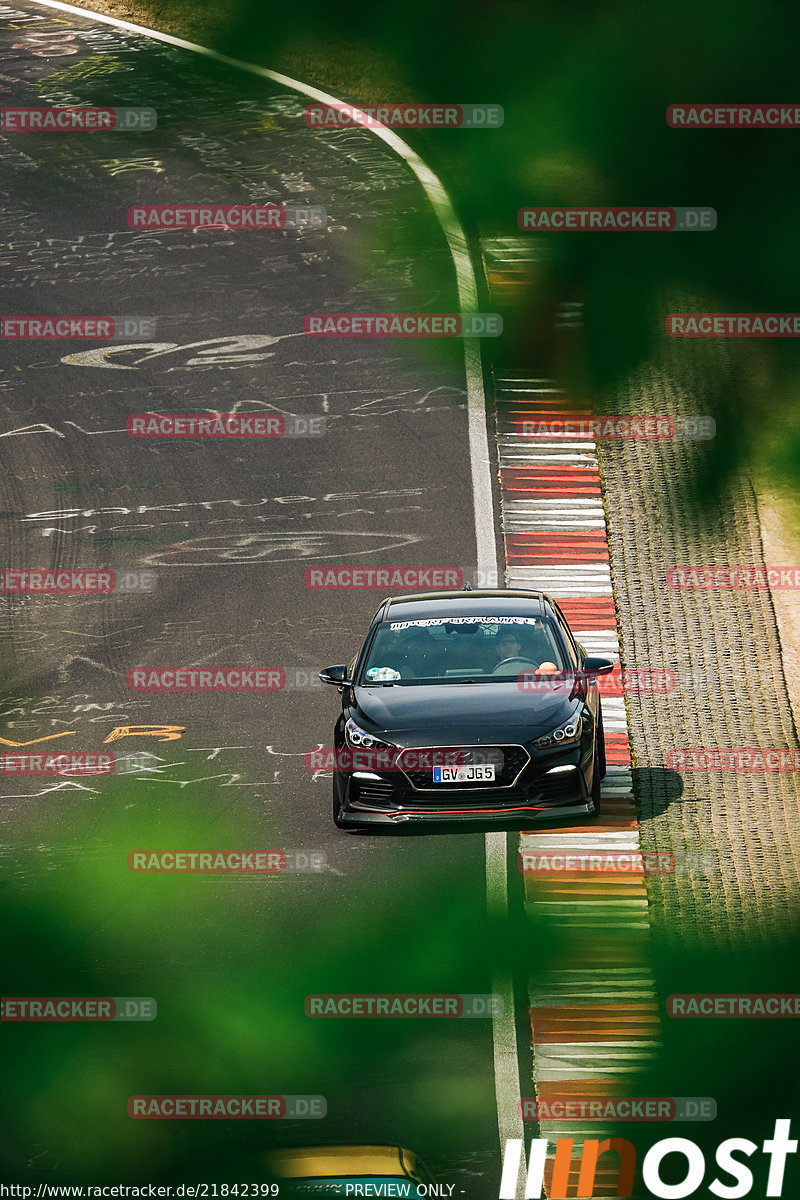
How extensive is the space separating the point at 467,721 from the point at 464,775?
1.51 feet

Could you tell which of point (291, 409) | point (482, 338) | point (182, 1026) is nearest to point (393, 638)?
point (182, 1026)

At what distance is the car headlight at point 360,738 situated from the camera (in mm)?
12797

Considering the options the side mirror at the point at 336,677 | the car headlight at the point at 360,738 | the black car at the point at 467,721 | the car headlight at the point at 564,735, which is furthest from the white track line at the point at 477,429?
the side mirror at the point at 336,677

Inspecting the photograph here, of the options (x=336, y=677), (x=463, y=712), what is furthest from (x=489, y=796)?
(x=336, y=677)

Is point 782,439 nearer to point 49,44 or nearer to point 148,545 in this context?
point 148,545

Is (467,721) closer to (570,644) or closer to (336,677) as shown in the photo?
(336,677)

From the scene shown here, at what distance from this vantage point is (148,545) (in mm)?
21047

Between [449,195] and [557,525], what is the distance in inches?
399

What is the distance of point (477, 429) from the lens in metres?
23.2

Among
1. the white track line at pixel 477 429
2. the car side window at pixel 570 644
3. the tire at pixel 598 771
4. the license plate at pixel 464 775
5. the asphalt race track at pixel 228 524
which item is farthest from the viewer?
the car side window at pixel 570 644

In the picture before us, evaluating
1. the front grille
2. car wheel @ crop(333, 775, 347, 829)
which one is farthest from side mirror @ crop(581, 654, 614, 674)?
car wheel @ crop(333, 775, 347, 829)

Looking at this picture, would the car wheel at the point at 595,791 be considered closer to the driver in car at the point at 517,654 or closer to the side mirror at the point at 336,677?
the driver in car at the point at 517,654

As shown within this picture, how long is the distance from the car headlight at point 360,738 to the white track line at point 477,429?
1627mm

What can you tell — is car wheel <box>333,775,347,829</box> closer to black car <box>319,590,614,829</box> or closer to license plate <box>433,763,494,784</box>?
black car <box>319,590,614,829</box>
